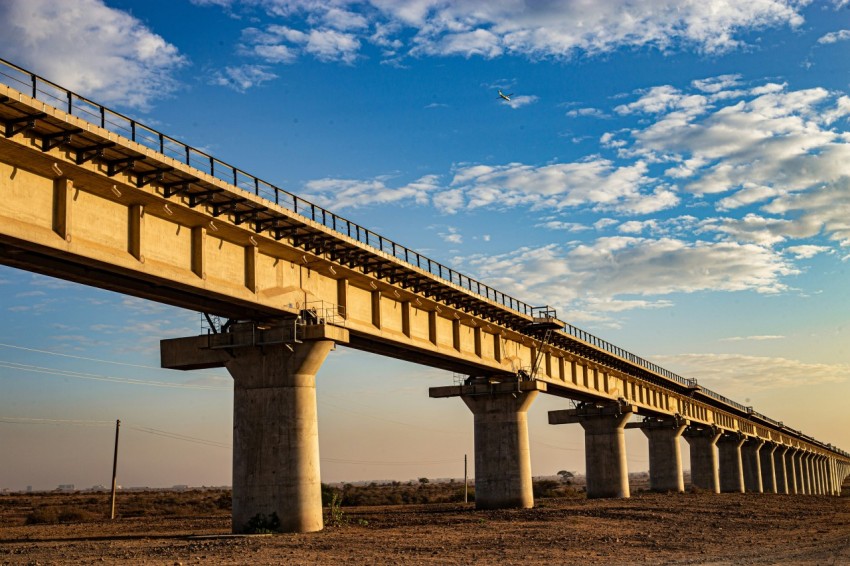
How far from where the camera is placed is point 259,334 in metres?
29.1

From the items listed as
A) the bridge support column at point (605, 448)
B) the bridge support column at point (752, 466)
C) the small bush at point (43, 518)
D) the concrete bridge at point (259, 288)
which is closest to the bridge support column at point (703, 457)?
the bridge support column at point (752, 466)

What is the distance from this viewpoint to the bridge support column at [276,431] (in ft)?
90.9

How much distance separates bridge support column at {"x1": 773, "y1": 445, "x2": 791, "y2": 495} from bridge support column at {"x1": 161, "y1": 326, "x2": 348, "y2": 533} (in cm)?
12689

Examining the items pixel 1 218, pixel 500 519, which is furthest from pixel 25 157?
pixel 500 519

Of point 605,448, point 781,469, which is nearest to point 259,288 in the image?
point 605,448

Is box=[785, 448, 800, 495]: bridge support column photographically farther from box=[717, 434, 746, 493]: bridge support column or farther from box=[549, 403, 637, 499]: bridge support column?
box=[549, 403, 637, 499]: bridge support column

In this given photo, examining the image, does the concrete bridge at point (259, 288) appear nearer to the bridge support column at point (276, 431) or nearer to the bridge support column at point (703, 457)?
the bridge support column at point (276, 431)

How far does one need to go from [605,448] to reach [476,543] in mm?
41822

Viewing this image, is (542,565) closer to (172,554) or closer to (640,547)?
(640,547)

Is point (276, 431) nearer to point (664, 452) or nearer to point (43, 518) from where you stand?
point (43, 518)

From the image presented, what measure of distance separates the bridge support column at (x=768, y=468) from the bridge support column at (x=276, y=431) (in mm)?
117849

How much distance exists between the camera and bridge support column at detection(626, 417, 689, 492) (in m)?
80.2

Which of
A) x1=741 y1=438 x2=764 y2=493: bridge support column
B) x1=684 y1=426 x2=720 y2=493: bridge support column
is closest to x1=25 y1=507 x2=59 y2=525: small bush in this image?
x1=684 y1=426 x2=720 y2=493: bridge support column

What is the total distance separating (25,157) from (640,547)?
768 inches
